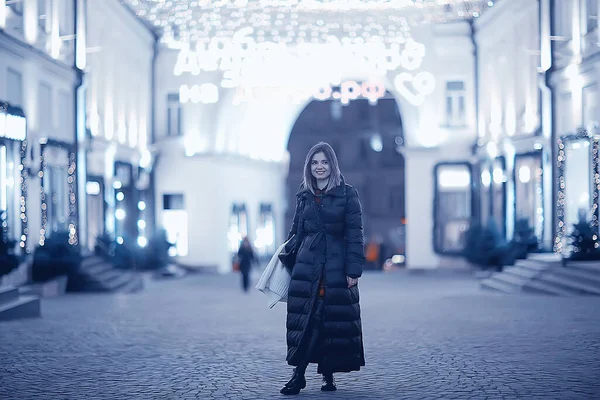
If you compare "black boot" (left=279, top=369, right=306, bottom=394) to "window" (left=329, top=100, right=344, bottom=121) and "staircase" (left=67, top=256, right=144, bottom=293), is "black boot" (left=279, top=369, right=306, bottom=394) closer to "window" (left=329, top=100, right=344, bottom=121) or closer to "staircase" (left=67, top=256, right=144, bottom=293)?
"staircase" (left=67, top=256, right=144, bottom=293)

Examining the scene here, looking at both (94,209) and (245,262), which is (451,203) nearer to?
(245,262)

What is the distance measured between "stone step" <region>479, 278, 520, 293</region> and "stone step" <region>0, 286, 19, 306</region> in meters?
10.2

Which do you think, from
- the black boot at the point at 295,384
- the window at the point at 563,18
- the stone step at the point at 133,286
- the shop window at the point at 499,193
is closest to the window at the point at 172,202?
the stone step at the point at 133,286

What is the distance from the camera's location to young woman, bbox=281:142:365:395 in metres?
7.77

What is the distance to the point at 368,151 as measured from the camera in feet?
213

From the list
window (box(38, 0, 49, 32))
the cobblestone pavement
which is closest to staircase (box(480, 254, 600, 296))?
the cobblestone pavement

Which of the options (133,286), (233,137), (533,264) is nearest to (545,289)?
(533,264)

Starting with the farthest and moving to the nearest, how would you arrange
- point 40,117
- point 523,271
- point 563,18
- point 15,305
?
point 563,18 → point 40,117 → point 523,271 → point 15,305

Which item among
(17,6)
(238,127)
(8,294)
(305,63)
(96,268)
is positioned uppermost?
(305,63)

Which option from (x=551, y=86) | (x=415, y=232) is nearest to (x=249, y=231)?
(x=415, y=232)

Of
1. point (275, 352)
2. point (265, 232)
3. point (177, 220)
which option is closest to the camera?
point (275, 352)

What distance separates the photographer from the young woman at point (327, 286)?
306 inches

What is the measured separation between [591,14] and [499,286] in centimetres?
653

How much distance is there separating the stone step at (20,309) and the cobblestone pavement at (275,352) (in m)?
0.30
